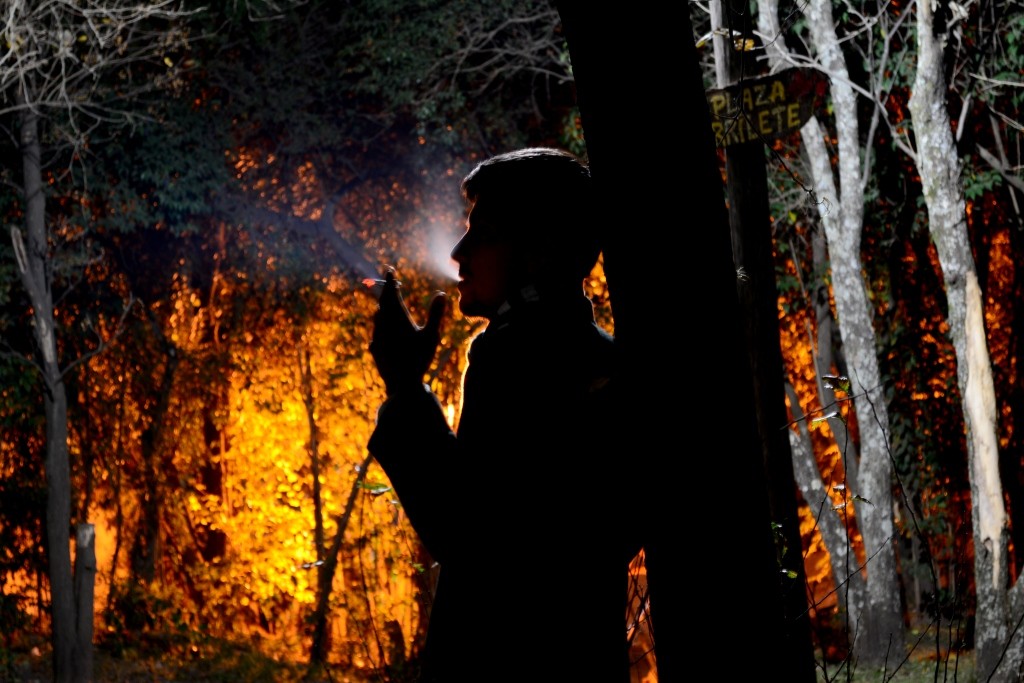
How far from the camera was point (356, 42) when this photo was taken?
18438mm

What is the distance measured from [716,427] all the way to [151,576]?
2122 centimetres

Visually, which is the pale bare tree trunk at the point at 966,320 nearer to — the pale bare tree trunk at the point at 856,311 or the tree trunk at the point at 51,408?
the pale bare tree trunk at the point at 856,311

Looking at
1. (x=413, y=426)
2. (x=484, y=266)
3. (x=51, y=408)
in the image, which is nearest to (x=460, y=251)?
(x=484, y=266)

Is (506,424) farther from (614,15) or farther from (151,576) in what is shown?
(151,576)

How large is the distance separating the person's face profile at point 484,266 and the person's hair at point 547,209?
20mm

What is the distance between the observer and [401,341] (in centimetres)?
216

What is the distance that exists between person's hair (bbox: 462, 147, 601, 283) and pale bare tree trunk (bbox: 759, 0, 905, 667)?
12120 millimetres

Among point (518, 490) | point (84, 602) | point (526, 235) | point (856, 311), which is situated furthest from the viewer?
point (84, 602)

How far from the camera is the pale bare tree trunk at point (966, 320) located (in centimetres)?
1123

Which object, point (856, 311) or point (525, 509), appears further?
point (856, 311)

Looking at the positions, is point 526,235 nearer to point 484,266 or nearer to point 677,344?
point 484,266

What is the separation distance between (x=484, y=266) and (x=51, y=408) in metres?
14.1

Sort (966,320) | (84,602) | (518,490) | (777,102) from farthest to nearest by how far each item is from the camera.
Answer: (84,602), (966,320), (777,102), (518,490)

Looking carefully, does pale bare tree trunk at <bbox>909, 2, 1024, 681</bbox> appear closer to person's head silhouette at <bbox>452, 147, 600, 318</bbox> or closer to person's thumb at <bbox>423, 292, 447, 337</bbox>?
person's head silhouette at <bbox>452, 147, 600, 318</bbox>
